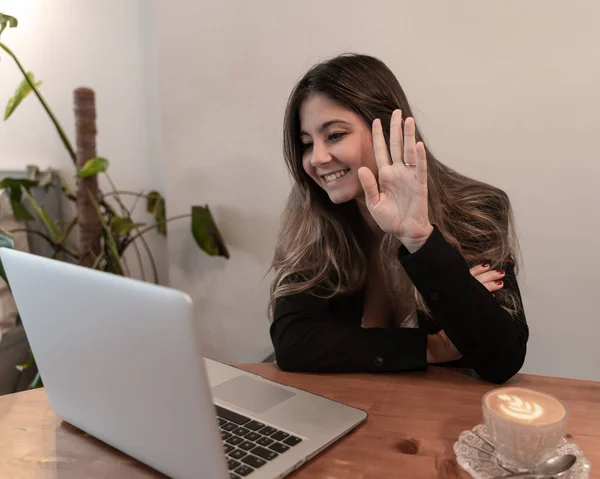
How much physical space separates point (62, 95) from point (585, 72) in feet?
6.59

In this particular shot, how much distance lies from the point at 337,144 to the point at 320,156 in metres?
0.05

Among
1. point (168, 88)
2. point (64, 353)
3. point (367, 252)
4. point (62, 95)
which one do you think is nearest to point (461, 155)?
point (367, 252)

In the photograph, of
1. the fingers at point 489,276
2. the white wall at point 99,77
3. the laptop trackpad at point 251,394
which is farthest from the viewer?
the white wall at point 99,77

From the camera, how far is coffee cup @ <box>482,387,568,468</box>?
0.62 metres

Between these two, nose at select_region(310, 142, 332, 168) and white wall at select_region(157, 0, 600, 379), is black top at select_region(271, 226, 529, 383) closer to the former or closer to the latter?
nose at select_region(310, 142, 332, 168)

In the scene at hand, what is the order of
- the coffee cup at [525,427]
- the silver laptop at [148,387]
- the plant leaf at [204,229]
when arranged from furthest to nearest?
1. the plant leaf at [204,229]
2. the coffee cup at [525,427]
3. the silver laptop at [148,387]

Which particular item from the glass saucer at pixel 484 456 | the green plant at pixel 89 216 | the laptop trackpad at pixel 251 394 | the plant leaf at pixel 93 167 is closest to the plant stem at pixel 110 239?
the green plant at pixel 89 216

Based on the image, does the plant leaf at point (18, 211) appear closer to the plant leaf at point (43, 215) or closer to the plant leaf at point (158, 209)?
the plant leaf at point (43, 215)

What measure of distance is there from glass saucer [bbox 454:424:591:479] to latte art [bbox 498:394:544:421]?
0.19 ft

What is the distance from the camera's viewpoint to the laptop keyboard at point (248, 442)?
639 mm

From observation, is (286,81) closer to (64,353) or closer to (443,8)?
(443,8)

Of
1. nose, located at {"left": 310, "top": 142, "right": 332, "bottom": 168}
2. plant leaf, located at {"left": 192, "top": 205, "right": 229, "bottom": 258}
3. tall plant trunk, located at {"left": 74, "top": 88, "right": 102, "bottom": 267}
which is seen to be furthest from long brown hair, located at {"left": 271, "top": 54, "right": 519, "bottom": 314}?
tall plant trunk, located at {"left": 74, "top": 88, "right": 102, "bottom": 267}

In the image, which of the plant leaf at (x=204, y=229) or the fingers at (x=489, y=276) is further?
the plant leaf at (x=204, y=229)

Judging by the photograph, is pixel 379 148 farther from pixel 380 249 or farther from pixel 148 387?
pixel 148 387
